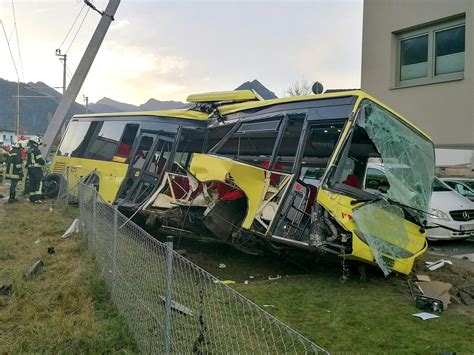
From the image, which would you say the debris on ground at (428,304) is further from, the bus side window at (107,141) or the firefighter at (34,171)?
the firefighter at (34,171)

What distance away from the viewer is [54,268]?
19.2ft

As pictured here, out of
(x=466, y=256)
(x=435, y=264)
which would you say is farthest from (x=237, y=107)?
(x=466, y=256)

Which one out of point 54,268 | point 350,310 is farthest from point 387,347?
point 54,268

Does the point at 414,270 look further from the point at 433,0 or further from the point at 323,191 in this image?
the point at 433,0

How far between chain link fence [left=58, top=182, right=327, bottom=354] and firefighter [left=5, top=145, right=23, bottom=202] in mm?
8938

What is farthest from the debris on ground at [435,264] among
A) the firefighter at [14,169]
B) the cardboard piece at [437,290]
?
the firefighter at [14,169]

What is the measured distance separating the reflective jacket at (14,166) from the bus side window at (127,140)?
4803 millimetres

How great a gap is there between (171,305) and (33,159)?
1138 cm

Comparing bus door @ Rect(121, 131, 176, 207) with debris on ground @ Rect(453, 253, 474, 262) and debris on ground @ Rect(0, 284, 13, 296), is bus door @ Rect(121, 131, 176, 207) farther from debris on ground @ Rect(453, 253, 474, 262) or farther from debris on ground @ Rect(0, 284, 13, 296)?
debris on ground @ Rect(453, 253, 474, 262)

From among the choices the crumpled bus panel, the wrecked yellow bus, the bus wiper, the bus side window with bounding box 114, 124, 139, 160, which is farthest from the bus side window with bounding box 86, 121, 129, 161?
the bus wiper

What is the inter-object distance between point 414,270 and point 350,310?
231 cm

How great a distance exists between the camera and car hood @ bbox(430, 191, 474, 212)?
916cm

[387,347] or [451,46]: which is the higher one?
[451,46]

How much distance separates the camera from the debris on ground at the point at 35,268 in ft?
17.9
